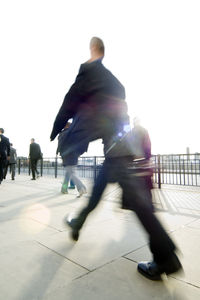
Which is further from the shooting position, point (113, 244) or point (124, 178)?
point (113, 244)

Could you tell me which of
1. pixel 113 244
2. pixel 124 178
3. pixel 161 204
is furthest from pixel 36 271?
pixel 161 204

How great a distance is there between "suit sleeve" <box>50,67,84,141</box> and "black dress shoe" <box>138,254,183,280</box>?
1302mm

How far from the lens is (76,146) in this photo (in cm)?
171

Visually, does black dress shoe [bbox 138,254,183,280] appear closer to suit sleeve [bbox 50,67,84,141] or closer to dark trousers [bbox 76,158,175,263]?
dark trousers [bbox 76,158,175,263]

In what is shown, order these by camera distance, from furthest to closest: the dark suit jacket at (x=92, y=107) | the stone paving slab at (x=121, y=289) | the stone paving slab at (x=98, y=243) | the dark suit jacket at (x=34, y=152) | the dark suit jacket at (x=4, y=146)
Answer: the dark suit jacket at (x=34, y=152), the dark suit jacket at (x=4, y=146), the stone paving slab at (x=98, y=243), the dark suit jacket at (x=92, y=107), the stone paving slab at (x=121, y=289)

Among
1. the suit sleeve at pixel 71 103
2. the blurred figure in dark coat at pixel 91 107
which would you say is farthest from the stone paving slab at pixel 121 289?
the suit sleeve at pixel 71 103

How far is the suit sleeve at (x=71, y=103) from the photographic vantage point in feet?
5.62

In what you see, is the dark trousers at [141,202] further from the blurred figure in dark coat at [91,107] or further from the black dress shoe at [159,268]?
the blurred figure in dark coat at [91,107]

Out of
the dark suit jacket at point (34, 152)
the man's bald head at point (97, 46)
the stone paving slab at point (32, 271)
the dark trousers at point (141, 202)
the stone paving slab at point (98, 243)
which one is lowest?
the stone paving slab at point (98, 243)

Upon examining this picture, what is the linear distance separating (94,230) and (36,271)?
1114 mm

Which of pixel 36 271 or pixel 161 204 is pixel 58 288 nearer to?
pixel 36 271

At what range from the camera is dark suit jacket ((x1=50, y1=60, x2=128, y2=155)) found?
165cm

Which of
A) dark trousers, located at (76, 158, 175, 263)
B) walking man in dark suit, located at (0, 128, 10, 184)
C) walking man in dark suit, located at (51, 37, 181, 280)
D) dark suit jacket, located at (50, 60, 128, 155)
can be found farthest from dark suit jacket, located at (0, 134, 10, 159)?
dark trousers, located at (76, 158, 175, 263)

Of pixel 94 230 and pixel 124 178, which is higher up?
pixel 124 178
